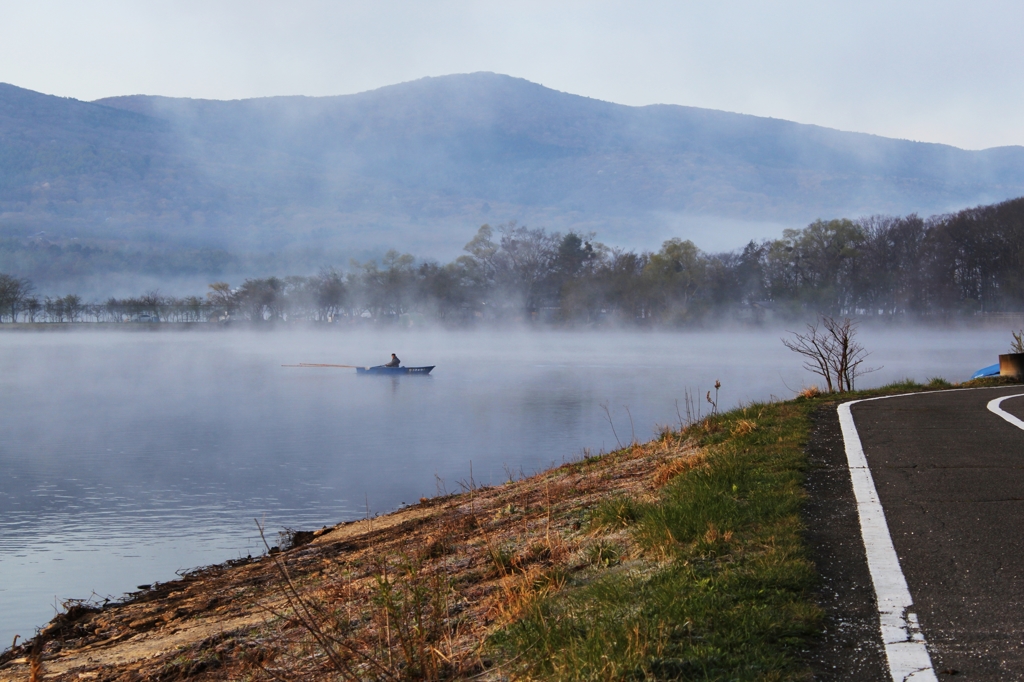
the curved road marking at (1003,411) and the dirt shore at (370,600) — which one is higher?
the curved road marking at (1003,411)

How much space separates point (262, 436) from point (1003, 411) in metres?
24.5

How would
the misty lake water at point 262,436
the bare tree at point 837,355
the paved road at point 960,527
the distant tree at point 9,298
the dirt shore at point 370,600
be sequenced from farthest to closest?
the distant tree at point 9,298
the bare tree at point 837,355
the misty lake water at point 262,436
the dirt shore at point 370,600
the paved road at point 960,527

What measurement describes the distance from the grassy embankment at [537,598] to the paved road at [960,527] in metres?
0.69

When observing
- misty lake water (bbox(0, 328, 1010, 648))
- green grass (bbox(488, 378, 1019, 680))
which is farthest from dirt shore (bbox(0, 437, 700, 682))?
misty lake water (bbox(0, 328, 1010, 648))

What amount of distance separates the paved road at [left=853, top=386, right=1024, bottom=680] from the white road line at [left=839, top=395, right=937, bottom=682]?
0.06 meters

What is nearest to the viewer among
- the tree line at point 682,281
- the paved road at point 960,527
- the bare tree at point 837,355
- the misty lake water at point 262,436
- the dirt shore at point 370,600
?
the paved road at point 960,527

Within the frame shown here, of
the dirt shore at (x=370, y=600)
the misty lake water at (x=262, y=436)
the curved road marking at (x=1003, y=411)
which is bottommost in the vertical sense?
the misty lake water at (x=262, y=436)

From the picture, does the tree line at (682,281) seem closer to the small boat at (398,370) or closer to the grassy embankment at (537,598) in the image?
the small boat at (398,370)

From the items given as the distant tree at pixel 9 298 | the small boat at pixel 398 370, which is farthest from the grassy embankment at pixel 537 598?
the distant tree at pixel 9 298

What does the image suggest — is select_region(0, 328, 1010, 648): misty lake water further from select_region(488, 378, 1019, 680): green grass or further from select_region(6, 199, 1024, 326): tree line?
select_region(6, 199, 1024, 326): tree line

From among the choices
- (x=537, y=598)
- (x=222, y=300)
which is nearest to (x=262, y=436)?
(x=537, y=598)

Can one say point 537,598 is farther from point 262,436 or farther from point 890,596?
point 262,436

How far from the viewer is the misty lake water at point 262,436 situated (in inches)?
638

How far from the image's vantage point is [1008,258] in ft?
306
